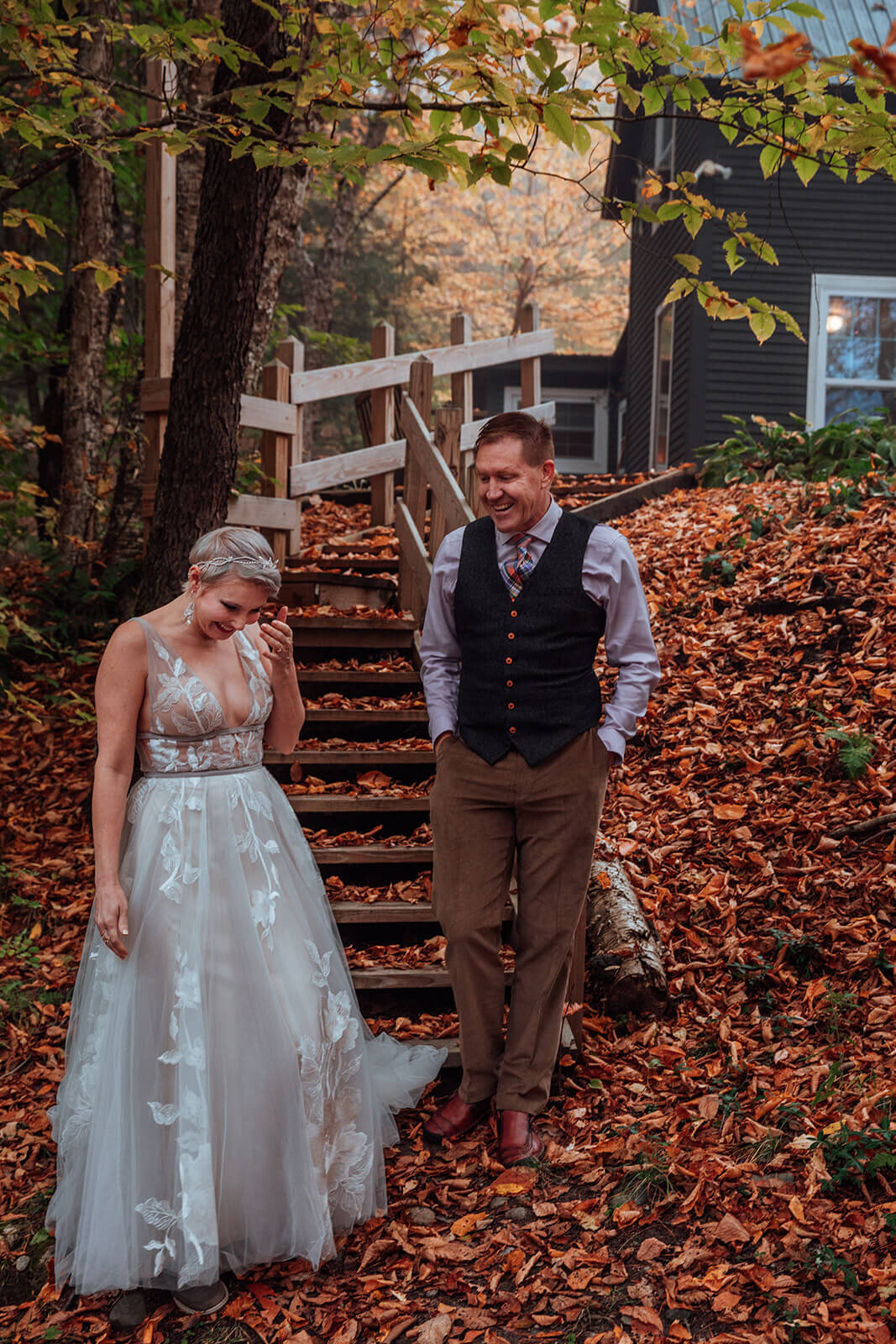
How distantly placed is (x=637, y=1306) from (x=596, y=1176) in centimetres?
53

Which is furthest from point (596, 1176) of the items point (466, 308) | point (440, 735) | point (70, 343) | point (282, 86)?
point (466, 308)

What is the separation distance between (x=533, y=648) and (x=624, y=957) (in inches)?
59.9

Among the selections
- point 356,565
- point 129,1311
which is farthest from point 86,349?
point 129,1311

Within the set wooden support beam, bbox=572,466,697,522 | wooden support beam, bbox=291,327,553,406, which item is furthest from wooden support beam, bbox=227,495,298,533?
wooden support beam, bbox=572,466,697,522

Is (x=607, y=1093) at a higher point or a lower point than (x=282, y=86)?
lower

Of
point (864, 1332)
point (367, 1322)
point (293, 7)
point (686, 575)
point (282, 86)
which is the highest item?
point (293, 7)

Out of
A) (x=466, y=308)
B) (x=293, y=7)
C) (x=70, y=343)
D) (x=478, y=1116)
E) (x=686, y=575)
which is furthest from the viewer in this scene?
(x=466, y=308)

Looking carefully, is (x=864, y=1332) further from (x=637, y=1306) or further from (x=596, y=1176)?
(x=596, y=1176)

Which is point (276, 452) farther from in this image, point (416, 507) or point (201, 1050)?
point (201, 1050)

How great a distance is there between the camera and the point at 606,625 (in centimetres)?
325

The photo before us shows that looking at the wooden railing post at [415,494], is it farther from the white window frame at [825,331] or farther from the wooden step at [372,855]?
the white window frame at [825,331]

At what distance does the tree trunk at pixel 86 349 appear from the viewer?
8203 mm

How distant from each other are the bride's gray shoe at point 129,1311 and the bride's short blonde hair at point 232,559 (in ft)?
5.97

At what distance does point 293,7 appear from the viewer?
15.1 feet
